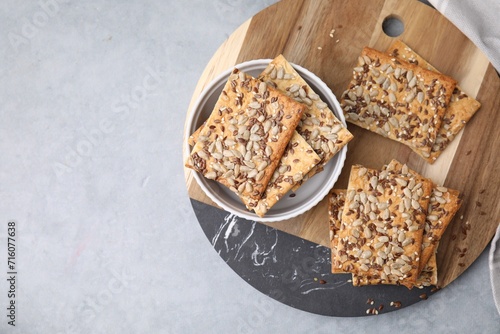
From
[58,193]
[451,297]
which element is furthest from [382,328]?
[58,193]

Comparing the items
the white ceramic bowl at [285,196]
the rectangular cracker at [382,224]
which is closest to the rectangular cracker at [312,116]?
the white ceramic bowl at [285,196]

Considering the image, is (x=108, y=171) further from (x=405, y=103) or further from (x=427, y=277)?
(x=427, y=277)

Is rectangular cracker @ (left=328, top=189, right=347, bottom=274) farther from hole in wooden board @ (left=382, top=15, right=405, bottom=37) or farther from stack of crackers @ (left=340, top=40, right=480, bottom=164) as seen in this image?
hole in wooden board @ (left=382, top=15, right=405, bottom=37)

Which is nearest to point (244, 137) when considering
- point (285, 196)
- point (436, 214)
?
point (285, 196)

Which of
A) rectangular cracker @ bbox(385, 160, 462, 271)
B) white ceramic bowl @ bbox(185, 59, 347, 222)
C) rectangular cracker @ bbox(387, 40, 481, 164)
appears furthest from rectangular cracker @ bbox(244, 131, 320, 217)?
rectangular cracker @ bbox(387, 40, 481, 164)

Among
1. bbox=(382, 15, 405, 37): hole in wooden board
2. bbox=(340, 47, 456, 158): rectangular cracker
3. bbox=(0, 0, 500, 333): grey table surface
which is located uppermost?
bbox=(382, 15, 405, 37): hole in wooden board

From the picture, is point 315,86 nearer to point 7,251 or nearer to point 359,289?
point 359,289

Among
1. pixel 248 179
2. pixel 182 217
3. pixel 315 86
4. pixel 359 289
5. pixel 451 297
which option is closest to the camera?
pixel 248 179
